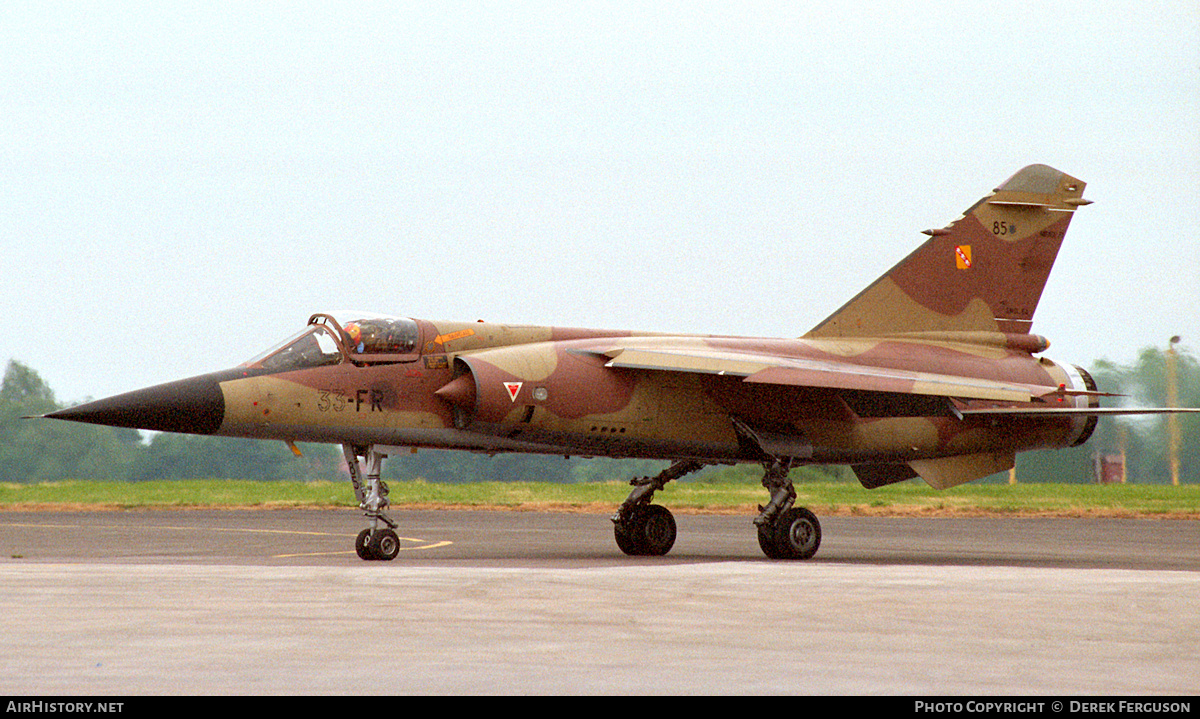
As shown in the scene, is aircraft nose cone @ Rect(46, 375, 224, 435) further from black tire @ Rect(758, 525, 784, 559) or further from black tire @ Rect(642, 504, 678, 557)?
black tire @ Rect(758, 525, 784, 559)

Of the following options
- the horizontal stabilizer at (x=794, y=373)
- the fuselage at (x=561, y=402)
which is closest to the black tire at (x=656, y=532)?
the fuselage at (x=561, y=402)

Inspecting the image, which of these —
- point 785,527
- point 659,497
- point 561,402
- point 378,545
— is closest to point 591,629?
point 378,545

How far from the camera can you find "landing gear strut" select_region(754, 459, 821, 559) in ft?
54.5

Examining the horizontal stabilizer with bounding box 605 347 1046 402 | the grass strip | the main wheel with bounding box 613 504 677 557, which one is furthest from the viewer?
the grass strip

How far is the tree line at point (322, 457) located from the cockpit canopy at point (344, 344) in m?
1.20

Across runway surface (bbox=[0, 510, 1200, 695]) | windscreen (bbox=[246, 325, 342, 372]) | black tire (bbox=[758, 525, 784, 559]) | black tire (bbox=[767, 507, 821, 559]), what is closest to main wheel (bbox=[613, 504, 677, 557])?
black tire (bbox=[758, 525, 784, 559])

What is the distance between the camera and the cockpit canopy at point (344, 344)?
51.9ft

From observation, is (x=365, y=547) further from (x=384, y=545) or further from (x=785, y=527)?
(x=785, y=527)

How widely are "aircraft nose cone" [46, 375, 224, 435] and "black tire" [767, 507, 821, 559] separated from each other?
6758 millimetres

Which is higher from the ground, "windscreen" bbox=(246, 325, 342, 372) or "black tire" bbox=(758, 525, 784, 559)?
"windscreen" bbox=(246, 325, 342, 372)

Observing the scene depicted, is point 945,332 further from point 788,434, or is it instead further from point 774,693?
point 774,693

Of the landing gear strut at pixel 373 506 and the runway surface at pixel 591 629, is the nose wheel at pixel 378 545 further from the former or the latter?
the runway surface at pixel 591 629

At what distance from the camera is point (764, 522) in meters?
16.6

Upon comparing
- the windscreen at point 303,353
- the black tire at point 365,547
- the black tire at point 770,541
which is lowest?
the black tire at point 770,541
